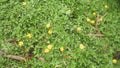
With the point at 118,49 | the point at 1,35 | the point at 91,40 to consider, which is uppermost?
the point at 1,35

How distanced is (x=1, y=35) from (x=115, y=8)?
6.94ft

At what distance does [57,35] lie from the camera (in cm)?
325

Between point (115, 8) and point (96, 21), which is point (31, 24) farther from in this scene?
point (115, 8)

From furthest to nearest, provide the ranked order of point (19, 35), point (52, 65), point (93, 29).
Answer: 1. point (93, 29)
2. point (19, 35)
3. point (52, 65)

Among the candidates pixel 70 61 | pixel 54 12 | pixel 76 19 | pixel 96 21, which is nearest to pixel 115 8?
pixel 96 21

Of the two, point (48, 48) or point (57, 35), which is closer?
point (48, 48)

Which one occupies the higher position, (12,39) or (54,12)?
(54,12)

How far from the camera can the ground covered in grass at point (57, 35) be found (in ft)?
10.3

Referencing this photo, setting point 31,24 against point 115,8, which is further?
point 115,8

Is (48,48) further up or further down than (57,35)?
→ further down

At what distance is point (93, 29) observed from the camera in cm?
348

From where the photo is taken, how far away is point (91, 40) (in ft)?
10.9

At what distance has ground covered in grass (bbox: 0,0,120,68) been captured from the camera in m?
3.14

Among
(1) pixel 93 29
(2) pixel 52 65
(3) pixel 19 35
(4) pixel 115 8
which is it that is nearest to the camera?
(2) pixel 52 65
